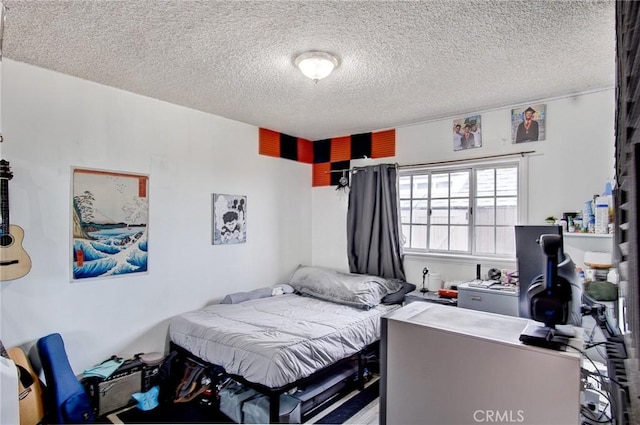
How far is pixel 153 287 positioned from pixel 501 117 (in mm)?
3547

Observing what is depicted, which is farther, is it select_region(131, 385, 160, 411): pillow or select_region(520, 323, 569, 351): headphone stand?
select_region(131, 385, 160, 411): pillow

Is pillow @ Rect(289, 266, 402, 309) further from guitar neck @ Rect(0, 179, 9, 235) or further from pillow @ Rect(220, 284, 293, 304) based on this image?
guitar neck @ Rect(0, 179, 9, 235)

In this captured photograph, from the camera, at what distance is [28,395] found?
7.07 ft

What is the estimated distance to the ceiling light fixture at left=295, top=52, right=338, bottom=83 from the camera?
2242 millimetres

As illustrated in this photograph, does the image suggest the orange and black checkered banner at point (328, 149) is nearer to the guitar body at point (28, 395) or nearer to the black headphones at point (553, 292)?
the guitar body at point (28, 395)

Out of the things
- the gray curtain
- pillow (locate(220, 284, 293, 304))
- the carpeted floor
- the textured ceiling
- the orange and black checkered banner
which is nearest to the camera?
the textured ceiling

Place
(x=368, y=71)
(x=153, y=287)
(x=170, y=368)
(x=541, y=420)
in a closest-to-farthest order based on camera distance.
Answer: (x=541, y=420)
(x=368, y=71)
(x=170, y=368)
(x=153, y=287)

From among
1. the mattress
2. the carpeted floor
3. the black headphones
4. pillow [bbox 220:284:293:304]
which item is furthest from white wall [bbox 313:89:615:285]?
the black headphones

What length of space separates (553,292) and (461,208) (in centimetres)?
260

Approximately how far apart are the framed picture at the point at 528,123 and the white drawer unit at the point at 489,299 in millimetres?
1390

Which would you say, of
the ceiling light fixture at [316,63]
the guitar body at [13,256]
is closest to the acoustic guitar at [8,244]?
the guitar body at [13,256]

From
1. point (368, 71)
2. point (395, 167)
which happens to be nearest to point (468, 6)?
point (368, 71)

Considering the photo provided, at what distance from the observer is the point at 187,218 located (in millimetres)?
3355

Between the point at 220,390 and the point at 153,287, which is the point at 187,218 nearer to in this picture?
the point at 153,287
